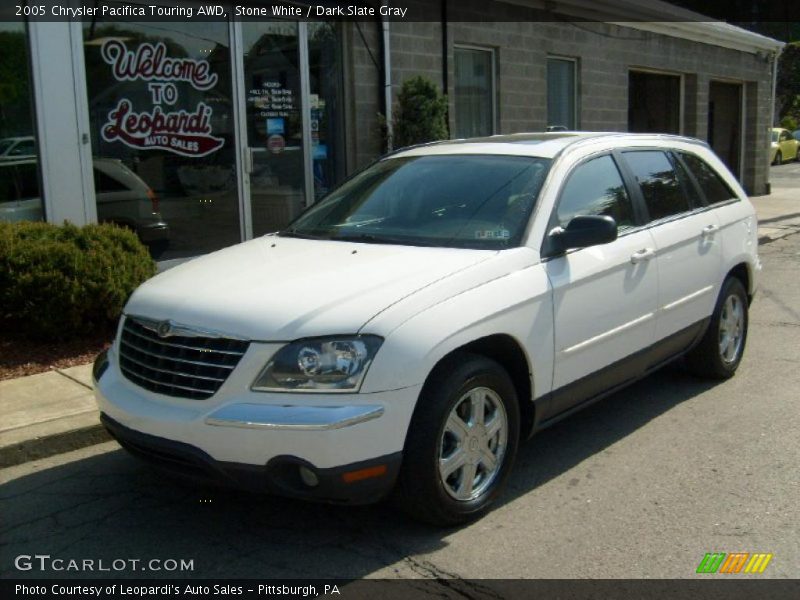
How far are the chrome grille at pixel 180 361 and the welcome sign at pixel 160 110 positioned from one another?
17.6 feet

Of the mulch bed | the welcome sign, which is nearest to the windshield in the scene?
the mulch bed

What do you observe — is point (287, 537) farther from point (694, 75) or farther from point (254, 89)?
point (694, 75)

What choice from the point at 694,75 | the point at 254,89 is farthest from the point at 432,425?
the point at 694,75

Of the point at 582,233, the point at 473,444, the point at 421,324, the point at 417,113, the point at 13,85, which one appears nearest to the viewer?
the point at 421,324

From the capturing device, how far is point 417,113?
11164mm

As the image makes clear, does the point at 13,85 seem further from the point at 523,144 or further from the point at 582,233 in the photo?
the point at 582,233

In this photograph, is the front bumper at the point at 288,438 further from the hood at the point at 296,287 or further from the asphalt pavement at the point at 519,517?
the asphalt pavement at the point at 519,517

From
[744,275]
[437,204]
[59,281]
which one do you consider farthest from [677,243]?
[59,281]

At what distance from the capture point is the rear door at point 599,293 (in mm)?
4449

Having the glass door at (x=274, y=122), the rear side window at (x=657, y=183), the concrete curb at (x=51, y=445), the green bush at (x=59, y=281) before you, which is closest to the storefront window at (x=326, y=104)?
the glass door at (x=274, y=122)

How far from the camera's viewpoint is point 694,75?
61.9 ft

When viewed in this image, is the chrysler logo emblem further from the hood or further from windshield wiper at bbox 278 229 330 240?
windshield wiper at bbox 278 229 330 240

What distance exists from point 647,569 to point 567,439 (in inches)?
62.6

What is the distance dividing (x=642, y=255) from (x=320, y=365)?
232 cm
